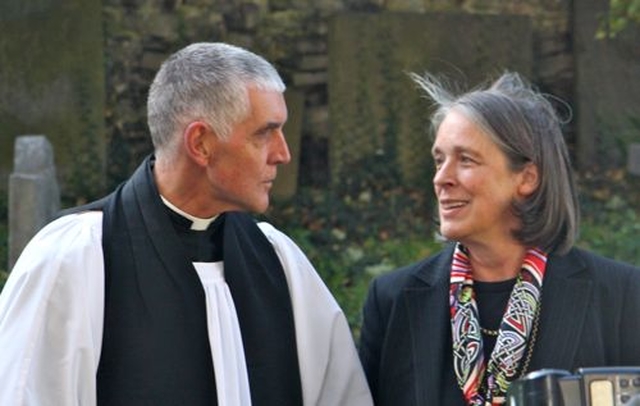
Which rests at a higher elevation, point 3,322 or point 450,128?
point 450,128

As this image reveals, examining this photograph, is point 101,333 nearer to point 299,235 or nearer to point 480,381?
point 480,381

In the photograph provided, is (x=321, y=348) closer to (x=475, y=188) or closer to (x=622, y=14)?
(x=475, y=188)

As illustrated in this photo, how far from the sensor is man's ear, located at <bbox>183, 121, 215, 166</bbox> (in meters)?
4.35

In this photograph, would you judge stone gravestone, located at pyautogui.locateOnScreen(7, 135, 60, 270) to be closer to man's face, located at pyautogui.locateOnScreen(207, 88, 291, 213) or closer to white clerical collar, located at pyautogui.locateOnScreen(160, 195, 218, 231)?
white clerical collar, located at pyautogui.locateOnScreen(160, 195, 218, 231)

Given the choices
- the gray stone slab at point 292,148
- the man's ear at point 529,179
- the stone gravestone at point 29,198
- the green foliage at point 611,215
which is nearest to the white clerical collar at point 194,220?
the man's ear at point 529,179

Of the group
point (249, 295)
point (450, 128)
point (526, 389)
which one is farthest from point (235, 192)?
point (526, 389)

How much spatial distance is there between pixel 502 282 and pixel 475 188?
0.26 meters

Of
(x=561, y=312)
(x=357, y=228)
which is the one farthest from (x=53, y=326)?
(x=357, y=228)

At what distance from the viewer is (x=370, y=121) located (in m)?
10.2

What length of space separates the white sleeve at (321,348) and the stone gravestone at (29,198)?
9.76ft

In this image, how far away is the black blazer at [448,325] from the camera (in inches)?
174

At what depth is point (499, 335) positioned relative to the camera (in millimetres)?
4434

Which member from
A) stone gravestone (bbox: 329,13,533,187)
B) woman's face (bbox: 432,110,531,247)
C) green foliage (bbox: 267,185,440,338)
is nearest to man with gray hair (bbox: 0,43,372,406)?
woman's face (bbox: 432,110,531,247)

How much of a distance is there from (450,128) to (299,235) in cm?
516
